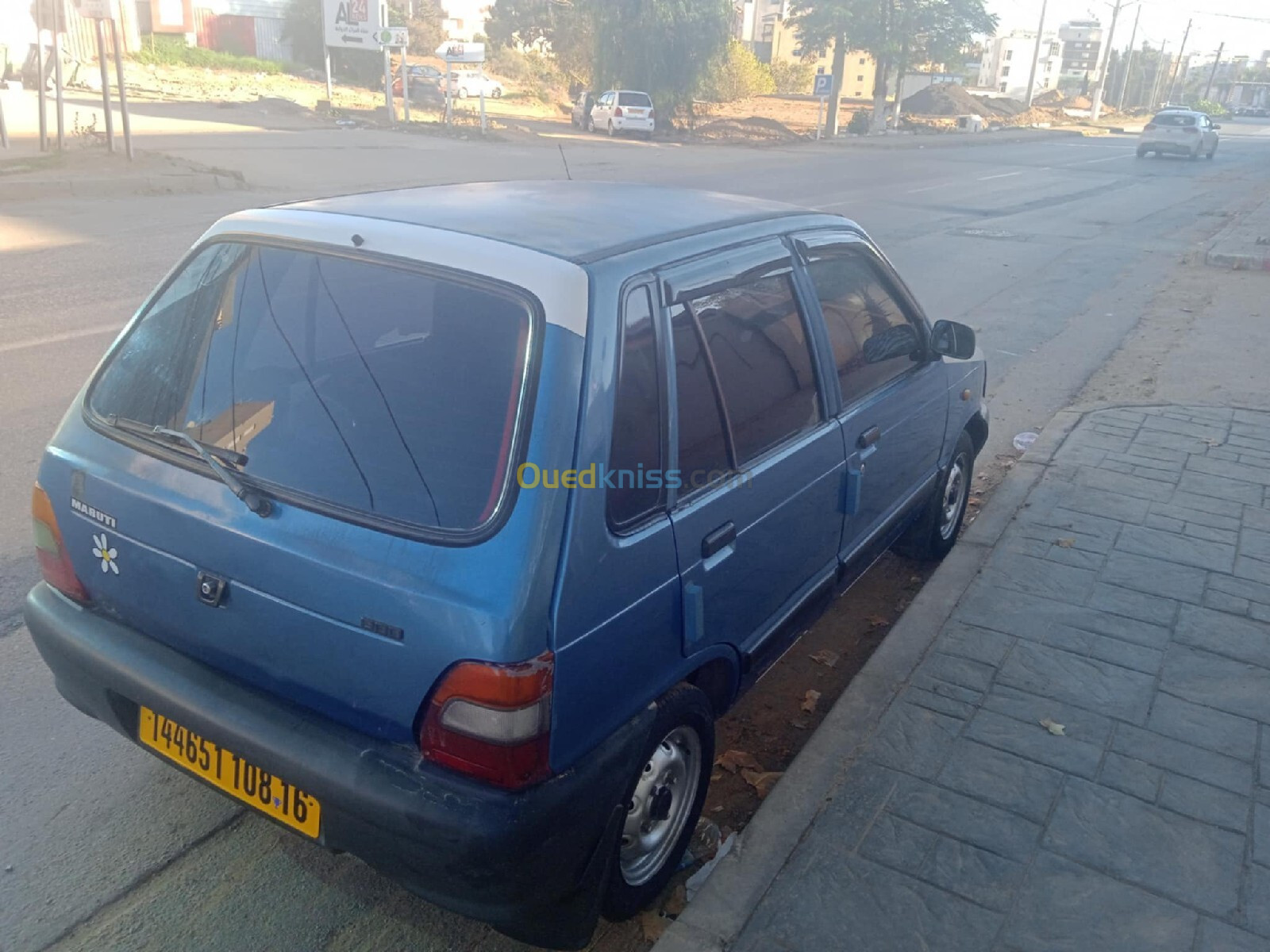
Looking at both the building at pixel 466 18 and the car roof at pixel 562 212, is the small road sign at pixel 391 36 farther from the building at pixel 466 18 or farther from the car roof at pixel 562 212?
the car roof at pixel 562 212

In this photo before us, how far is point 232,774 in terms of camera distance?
7.95 ft

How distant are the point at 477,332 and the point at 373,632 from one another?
0.71 m

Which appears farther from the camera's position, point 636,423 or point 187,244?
point 187,244

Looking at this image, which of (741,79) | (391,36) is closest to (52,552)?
(391,36)

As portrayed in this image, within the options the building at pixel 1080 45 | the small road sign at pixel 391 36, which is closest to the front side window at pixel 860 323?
the small road sign at pixel 391 36

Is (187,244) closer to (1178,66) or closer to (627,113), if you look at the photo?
(627,113)

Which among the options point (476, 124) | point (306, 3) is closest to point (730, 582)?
point (476, 124)

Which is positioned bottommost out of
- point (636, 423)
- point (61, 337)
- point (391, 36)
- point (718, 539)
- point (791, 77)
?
point (61, 337)

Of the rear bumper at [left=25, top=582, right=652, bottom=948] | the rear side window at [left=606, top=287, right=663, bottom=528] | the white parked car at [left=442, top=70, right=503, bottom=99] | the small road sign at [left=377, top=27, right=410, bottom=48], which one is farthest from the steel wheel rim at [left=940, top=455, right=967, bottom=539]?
the white parked car at [left=442, top=70, right=503, bottom=99]

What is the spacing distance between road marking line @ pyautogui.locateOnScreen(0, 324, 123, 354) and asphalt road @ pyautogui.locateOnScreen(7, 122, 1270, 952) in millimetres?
41

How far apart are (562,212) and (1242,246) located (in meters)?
15.0

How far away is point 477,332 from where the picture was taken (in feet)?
7.68

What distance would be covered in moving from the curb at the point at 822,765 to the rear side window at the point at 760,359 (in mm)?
1069

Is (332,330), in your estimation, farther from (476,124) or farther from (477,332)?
(476,124)
